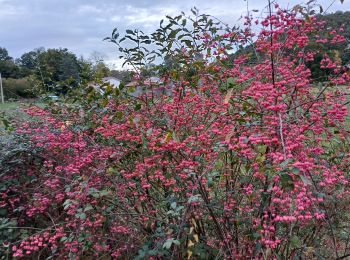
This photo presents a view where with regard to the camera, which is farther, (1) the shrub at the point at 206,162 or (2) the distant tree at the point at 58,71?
(2) the distant tree at the point at 58,71

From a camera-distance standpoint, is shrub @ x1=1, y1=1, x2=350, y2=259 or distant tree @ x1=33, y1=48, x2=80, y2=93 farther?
distant tree @ x1=33, y1=48, x2=80, y2=93

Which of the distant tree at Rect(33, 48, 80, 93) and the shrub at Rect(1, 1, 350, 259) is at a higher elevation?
the distant tree at Rect(33, 48, 80, 93)

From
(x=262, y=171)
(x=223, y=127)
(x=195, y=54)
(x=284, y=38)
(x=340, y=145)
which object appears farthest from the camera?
(x=195, y=54)

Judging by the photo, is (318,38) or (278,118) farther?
(318,38)

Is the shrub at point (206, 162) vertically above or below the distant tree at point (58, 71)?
below

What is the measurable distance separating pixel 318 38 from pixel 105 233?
2.24 m

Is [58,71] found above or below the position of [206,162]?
above

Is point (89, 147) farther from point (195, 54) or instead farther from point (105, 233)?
point (195, 54)

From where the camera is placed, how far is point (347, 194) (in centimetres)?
310

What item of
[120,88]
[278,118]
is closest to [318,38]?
[278,118]

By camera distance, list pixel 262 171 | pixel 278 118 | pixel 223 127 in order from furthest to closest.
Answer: pixel 223 127 < pixel 278 118 < pixel 262 171

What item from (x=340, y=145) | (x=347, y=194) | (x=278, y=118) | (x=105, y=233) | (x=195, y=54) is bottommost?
(x=105, y=233)

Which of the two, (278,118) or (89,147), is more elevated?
(278,118)

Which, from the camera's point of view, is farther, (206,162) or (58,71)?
(58,71)
